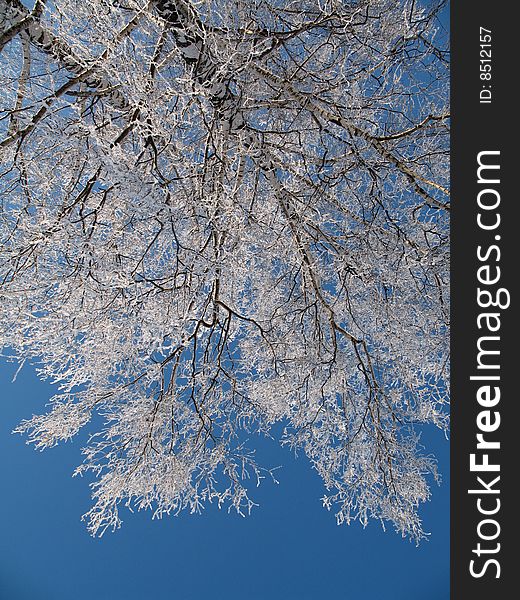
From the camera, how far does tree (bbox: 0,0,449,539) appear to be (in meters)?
2.28

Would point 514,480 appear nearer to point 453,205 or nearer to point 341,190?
point 453,205

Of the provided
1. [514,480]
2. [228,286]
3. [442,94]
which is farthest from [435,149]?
[514,480]

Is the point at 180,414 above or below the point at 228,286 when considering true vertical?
below

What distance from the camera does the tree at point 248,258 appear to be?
89.8 inches

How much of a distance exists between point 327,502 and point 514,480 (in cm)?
173

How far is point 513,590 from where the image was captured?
1.78 m

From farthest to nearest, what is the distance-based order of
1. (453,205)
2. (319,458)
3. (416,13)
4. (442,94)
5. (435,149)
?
(319,458) → (442,94) → (435,149) → (416,13) → (453,205)

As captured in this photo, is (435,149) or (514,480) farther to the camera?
(435,149)

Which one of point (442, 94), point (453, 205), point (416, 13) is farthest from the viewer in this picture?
point (442, 94)

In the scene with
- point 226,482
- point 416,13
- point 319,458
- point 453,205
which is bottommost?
point 226,482

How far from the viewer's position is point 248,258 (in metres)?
2.67

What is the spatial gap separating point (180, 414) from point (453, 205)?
2.14m

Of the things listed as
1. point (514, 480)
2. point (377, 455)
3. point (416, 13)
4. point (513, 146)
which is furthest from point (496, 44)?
point (377, 455)

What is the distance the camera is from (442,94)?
3.06m
